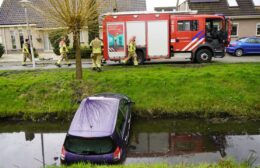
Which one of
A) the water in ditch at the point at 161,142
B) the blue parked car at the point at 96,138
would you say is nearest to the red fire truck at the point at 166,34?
the water in ditch at the point at 161,142

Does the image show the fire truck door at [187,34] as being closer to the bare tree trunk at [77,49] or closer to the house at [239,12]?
the bare tree trunk at [77,49]

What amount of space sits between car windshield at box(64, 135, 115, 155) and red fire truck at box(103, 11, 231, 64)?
11060 millimetres

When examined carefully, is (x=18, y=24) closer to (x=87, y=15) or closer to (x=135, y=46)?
(x=135, y=46)

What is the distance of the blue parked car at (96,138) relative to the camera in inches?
262

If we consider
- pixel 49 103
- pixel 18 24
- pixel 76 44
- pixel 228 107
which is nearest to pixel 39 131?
pixel 49 103

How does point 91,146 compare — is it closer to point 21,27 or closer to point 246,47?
point 246,47

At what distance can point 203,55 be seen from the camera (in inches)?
679

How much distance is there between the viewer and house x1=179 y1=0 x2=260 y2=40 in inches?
1061

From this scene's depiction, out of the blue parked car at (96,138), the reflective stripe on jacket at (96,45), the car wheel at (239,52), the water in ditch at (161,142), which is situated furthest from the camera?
the car wheel at (239,52)

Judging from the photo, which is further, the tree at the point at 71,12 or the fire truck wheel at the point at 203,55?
the fire truck wheel at the point at 203,55

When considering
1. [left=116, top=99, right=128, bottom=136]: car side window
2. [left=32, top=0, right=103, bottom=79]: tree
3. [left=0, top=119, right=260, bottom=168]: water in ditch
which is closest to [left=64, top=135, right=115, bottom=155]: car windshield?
[left=116, top=99, right=128, bottom=136]: car side window

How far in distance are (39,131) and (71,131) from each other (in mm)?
4235

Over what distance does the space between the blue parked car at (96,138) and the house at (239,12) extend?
75.0 ft

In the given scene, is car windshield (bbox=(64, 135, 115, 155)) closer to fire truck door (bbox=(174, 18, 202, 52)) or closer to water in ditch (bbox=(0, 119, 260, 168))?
water in ditch (bbox=(0, 119, 260, 168))
